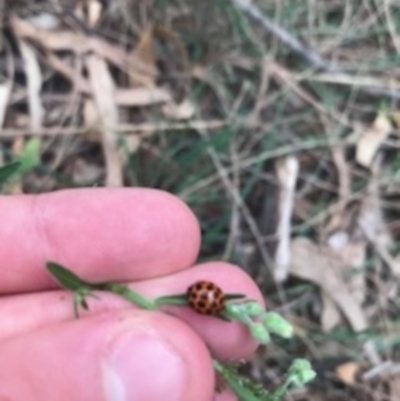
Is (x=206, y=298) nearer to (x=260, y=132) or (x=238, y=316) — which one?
(x=238, y=316)

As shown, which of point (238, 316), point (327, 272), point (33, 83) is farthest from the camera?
point (33, 83)

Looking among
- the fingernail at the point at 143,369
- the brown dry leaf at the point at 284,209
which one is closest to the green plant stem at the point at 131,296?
the fingernail at the point at 143,369

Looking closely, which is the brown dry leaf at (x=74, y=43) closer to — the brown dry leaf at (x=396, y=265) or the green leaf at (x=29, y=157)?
the green leaf at (x=29, y=157)

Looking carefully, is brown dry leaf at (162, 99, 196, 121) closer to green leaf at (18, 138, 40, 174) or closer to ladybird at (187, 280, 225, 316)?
green leaf at (18, 138, 40, 174)

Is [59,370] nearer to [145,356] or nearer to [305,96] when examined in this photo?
[145,356]

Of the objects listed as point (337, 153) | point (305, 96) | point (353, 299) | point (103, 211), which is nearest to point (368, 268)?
point (353, 299)

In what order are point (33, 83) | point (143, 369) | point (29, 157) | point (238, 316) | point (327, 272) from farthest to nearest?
point (33, 83) < point (327, 272) < point (29, 157) < point (238, 316) < point (143, 369)

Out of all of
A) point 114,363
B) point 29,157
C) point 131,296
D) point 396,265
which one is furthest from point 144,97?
point 114,363
